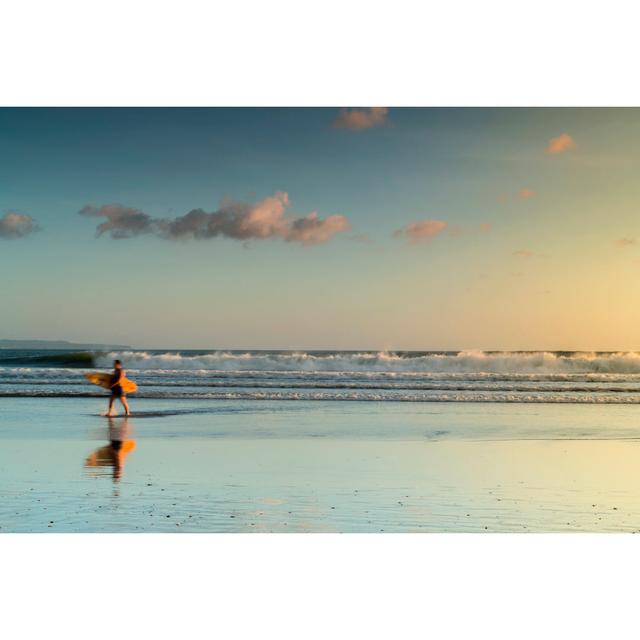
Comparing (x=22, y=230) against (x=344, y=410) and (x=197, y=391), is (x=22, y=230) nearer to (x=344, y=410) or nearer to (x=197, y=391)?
(x=197, y=391)

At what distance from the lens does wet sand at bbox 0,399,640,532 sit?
571cm

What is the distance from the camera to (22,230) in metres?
13.1

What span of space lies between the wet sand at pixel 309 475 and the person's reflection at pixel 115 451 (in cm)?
2

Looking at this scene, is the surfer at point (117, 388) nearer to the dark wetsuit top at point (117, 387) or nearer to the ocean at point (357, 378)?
the dark wetsuit top at point (117, 387)

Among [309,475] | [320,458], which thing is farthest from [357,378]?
[309,475]

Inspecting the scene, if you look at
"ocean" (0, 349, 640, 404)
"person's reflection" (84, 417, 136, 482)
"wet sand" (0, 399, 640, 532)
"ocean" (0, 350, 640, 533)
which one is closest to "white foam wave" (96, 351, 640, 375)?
"ocean" (0, 349, 640, 404)

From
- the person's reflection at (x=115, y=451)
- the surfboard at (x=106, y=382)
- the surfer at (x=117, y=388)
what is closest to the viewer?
the person's reflection at (x=115, y=451)

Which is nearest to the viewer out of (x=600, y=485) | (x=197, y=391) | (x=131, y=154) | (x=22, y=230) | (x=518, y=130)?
(x=600, y=485)

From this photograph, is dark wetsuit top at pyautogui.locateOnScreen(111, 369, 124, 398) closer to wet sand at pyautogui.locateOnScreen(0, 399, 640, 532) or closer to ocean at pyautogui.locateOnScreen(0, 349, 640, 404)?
wet sand at pyautogui.locateOnScreen(0, 399, 640, 532)

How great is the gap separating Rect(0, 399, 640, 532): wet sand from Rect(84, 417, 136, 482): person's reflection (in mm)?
23

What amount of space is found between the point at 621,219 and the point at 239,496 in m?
8.51

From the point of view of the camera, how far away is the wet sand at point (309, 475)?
18.7 ft

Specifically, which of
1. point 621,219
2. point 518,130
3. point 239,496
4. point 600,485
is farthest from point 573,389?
point 239,496

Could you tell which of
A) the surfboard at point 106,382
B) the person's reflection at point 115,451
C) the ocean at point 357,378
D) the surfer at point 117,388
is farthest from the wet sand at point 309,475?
the ocean at point 357,378
